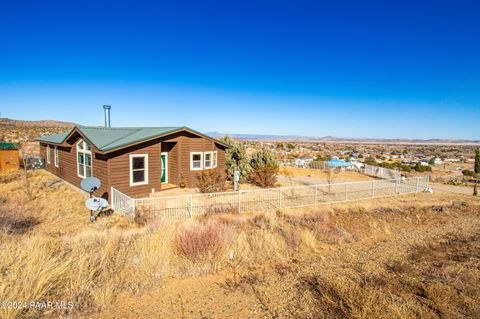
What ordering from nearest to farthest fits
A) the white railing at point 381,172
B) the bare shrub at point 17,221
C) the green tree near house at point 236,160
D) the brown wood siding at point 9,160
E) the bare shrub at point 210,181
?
the bare shrub at point 17,221, the bare shrub at point 210,181, the green tree near house at point 236,160, the brown wood siding at point 9,160, the white railing at point 381,172

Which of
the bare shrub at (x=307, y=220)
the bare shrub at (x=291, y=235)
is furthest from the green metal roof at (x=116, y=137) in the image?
the bare shrub at (x=291, y=235)

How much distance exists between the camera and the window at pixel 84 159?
13.6 metres

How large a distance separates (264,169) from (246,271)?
1161 cm

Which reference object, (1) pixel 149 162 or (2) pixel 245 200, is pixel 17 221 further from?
(2) pixel 245 200

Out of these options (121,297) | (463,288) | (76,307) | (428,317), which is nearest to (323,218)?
(463,288)

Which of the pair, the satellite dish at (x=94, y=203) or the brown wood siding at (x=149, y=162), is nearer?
the satellite dish at (x=94, y=203)

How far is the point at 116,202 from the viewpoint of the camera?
11109mm

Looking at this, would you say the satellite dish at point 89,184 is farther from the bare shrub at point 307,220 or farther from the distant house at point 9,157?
the distant house at point 9,157

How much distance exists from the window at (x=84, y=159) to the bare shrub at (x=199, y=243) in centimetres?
964

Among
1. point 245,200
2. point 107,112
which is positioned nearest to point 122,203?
point 245,200

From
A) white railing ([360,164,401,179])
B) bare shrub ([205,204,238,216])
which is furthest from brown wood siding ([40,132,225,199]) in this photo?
white railing ([360,164,401,179])

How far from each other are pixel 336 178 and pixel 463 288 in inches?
702

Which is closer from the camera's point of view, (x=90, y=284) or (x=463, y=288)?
(x=90, y=284)

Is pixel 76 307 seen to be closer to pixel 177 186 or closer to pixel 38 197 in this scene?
pixel 177 186
